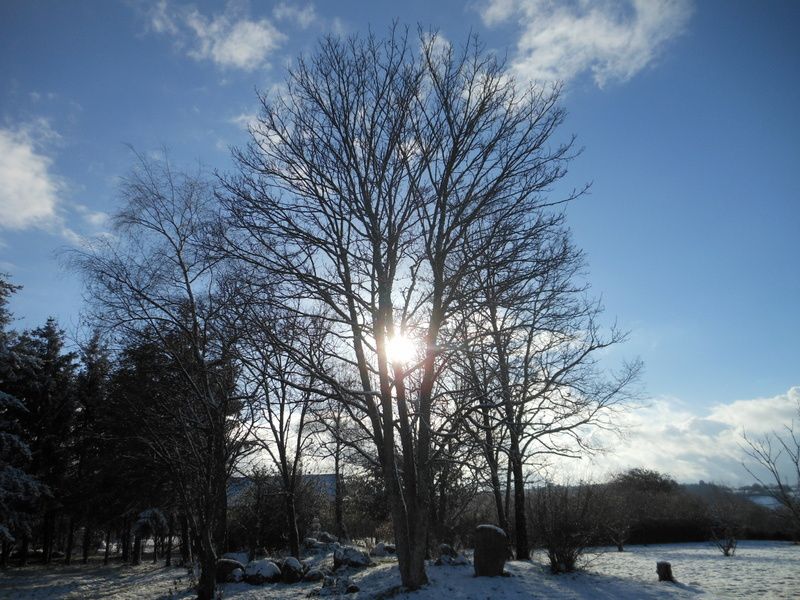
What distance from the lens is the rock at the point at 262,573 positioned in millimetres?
13883

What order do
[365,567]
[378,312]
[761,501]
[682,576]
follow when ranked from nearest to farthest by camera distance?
[378,312], [682,576], [365,567], [761,501]

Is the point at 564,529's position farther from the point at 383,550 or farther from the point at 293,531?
the point at 293,531

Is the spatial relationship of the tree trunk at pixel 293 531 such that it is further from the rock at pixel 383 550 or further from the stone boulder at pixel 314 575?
the stone boulder at pixel 314 575

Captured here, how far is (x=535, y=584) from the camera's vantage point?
34.7ft

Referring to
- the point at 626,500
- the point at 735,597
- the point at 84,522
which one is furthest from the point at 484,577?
the point at 84,522

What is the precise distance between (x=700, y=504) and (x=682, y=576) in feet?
65.5

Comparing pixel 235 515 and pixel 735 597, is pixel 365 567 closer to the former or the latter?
pixel 735 597

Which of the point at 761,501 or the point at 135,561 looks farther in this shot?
the point at 761,501

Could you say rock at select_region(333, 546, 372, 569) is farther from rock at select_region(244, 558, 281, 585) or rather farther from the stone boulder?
rock at select_region(244, 558, 281, 585)

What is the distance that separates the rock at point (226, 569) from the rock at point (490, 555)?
7.52m

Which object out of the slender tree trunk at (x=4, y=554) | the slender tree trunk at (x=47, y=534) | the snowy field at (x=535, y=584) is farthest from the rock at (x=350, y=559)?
the slender tree trunk at (x=47, y=534)

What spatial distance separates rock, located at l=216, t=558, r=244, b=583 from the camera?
1435cm

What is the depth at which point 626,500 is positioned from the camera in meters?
28.9

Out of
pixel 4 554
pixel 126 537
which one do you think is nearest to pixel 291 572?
pixel 126 537
